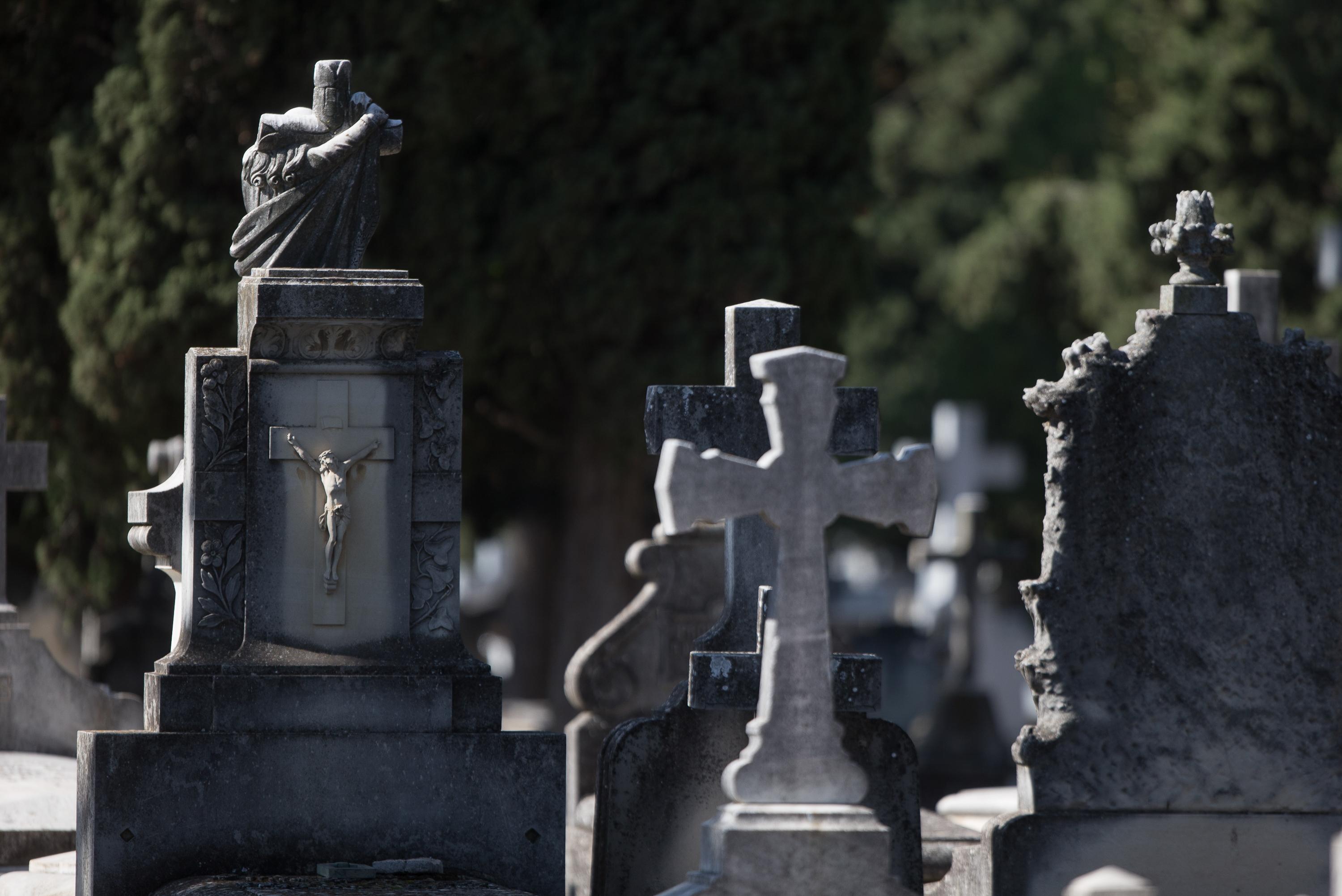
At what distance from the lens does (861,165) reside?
14.6m

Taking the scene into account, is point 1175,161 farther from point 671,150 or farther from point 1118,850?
point 1118,850

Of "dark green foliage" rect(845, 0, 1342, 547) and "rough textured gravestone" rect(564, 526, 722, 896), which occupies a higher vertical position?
"dark green foliage" rect(845, 0, 1342, 547)

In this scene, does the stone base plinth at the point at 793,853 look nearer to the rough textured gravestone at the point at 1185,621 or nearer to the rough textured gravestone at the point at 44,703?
the rough textured gravestone at the point at 1185,621

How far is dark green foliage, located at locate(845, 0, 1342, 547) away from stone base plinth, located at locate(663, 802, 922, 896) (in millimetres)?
13091

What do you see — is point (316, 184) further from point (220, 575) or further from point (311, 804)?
point (311, 804)

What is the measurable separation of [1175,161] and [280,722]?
529 inches

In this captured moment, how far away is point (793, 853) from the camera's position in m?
5.84

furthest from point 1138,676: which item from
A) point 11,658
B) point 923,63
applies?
point 923,63

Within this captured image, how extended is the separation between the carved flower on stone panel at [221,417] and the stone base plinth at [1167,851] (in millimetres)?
2934

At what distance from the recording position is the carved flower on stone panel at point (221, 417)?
7500 mm

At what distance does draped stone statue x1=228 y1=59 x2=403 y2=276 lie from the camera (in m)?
7.80

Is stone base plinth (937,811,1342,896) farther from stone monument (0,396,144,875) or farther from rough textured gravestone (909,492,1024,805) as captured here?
rough textured gravestone (909,492,1024,805)

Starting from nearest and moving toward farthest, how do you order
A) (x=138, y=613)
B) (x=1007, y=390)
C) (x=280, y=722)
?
(x=280, y=722) → (x=138, y=613) → (x=1007, y=390)

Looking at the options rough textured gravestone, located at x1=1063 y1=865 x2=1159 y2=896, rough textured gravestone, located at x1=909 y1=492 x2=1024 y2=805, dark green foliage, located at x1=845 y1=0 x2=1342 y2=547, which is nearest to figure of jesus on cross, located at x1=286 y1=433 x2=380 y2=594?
rough textured gravestone, located at x1=1063 y1=865 x2=1159 y2=896
